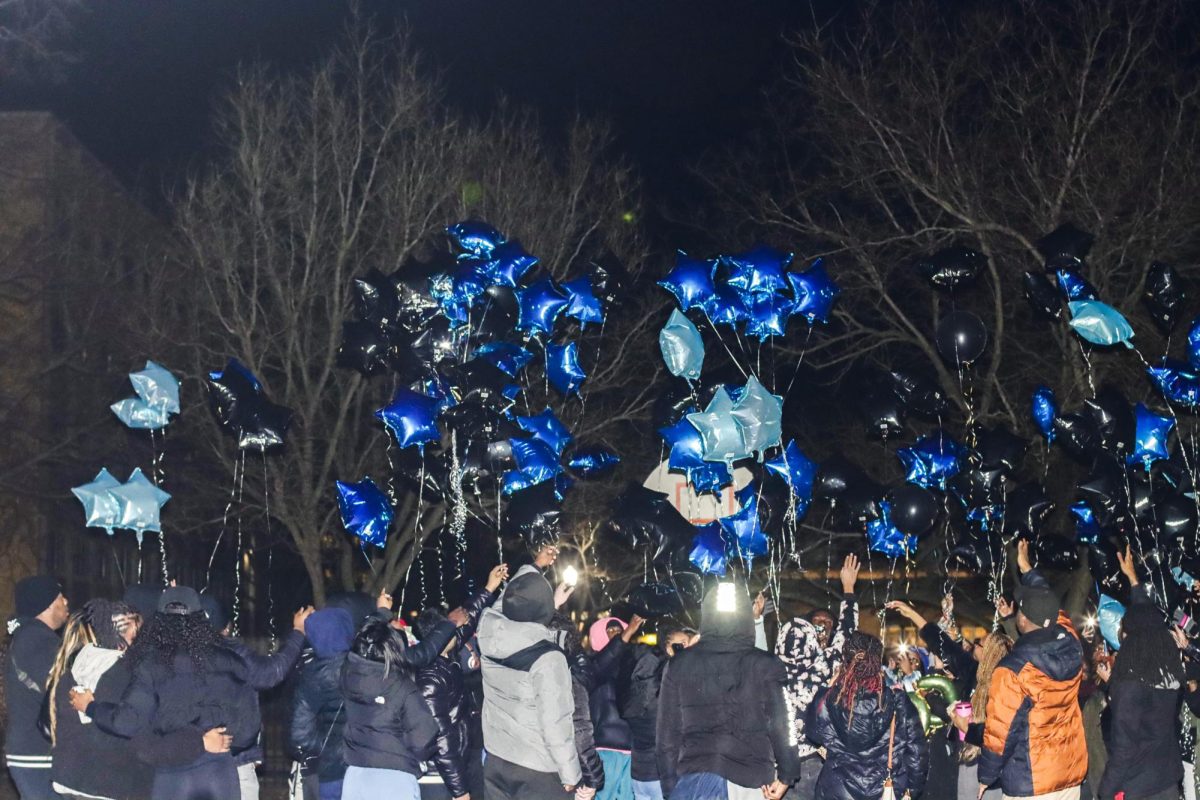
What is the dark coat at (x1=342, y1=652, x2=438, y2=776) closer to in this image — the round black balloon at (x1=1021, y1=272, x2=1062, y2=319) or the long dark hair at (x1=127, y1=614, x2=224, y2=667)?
the long dark hair at (x1=127, y1=614, x2=224, y2=667)

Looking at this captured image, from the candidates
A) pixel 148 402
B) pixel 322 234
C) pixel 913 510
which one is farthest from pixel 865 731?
pixel 322 234

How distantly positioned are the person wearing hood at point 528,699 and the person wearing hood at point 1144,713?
337 cm

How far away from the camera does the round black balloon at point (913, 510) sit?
40.0ft

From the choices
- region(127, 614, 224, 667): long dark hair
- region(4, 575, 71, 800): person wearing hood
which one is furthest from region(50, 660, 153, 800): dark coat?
region(127, 614, 224, 667): long dark hair

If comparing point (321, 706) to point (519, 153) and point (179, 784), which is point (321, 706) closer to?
point (179, 784)

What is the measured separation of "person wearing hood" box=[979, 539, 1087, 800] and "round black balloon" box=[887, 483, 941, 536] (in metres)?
4.58

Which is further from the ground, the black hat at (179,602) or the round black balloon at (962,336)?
the round black balloon at (962,336)

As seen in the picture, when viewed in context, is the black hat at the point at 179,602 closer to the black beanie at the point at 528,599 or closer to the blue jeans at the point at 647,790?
the black beanie at the point at 528,599

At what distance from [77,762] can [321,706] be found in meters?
1.38


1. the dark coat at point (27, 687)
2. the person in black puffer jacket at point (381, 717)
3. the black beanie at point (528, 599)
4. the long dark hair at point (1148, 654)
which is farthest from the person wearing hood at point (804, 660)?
the dark coat at point (27, 687)

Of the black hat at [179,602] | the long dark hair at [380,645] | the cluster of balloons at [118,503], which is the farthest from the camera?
the cluster of balloons at [118,503]

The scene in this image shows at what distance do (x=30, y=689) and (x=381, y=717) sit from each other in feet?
8.03

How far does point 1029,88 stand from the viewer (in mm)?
16281

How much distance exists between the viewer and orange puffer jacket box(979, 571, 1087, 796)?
24.2ft
